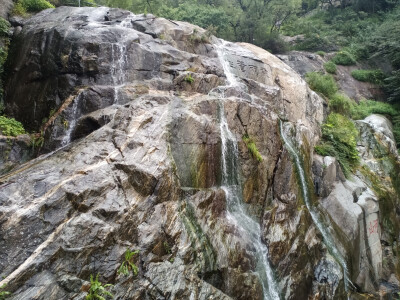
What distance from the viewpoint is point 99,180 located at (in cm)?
655

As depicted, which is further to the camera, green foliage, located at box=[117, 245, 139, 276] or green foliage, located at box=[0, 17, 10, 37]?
green foliage, located at box=[0, 17, 10, 37]

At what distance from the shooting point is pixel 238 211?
881 cm

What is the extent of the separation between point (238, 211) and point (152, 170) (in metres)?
3.17

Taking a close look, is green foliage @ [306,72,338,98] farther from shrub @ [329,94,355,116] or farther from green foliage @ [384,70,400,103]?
green foliage @ [384,70,400,103]

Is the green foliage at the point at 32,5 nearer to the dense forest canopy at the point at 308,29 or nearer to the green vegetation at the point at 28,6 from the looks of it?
the green vegetation at the point at 28,6

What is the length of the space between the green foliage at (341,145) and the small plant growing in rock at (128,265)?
357 inches

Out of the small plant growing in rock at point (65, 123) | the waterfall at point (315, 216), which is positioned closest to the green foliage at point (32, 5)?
the small plant growing in rock at point (65, 123)

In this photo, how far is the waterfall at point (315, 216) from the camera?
9297 mm

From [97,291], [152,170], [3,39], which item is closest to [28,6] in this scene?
[3,39]

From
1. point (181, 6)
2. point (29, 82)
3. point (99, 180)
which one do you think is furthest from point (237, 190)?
point (181, 6)

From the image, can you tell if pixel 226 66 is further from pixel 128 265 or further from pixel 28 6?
pixel 28 6

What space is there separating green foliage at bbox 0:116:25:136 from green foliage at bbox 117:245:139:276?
6558 mm

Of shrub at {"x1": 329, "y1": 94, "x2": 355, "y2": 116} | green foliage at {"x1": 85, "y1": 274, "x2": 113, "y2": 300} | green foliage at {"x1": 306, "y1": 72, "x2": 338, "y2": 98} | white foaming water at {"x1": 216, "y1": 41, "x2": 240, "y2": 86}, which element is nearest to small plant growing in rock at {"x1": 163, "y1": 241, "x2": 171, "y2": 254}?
green foliage at {"x1": 85, "y1": 274, "x2": 113, "y2": 300}

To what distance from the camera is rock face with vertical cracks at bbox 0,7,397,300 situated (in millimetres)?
5652
